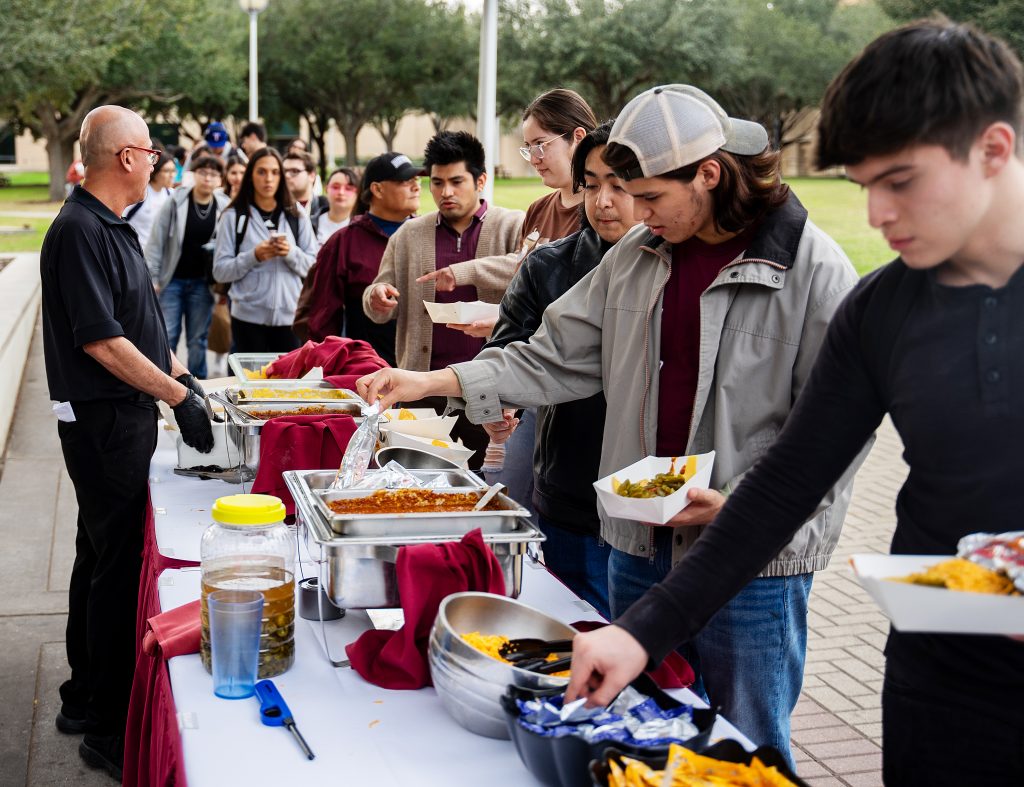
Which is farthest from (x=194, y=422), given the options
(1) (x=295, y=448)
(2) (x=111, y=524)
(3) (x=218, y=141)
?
(3) (x=218, y=141)

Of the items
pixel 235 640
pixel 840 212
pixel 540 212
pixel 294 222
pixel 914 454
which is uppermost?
pixel 540 212

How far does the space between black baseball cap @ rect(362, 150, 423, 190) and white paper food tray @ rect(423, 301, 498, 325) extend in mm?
1849

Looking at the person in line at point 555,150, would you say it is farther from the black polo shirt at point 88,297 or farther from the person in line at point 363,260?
the person in line at point 363,260

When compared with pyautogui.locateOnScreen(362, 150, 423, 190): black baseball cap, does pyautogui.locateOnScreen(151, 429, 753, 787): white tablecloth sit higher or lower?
lower

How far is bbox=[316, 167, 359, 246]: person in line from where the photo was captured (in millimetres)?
7438

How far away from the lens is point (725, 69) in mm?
45625

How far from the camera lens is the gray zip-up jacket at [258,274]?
21.0 feet

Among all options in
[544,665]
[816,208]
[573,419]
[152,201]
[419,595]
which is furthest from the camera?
[816,208]

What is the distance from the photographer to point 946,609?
126 centimetres

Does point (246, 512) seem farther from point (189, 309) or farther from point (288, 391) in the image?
point (189, 309)

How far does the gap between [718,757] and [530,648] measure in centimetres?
46

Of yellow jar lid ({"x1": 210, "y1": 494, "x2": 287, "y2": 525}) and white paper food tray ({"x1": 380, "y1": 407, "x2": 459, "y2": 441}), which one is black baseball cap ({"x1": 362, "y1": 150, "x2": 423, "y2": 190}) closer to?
white paper food tray ({"x1": 380, "y1": 407, "x2": 459, "y2": 441})

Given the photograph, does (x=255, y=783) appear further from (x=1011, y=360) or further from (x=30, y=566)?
(x=30, y=566)

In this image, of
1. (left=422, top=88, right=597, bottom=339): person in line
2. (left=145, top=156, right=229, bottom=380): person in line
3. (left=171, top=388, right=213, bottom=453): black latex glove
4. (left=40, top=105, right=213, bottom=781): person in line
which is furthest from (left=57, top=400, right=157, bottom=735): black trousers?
(left=145, top=156, right=229, bottom=380): person in line
